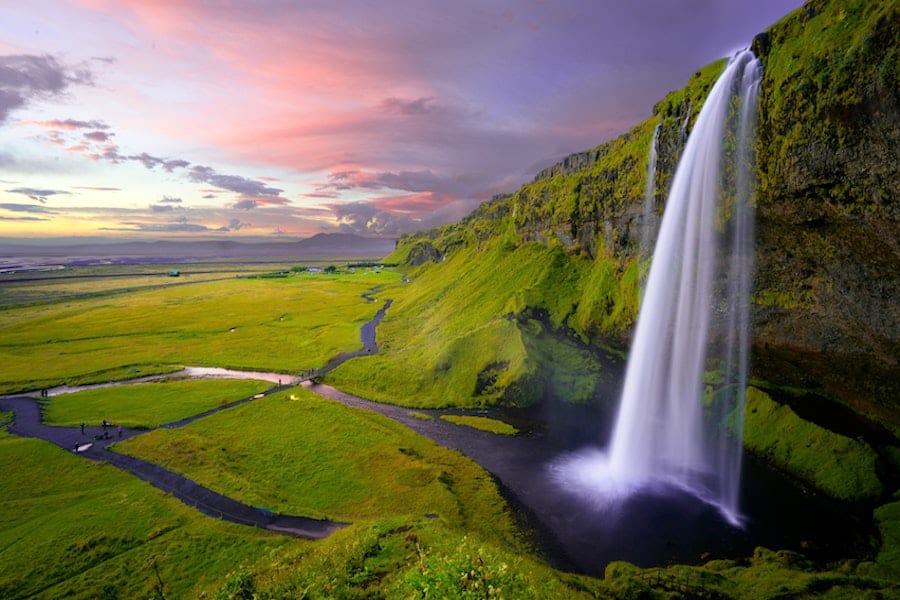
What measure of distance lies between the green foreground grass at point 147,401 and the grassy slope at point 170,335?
1139cm

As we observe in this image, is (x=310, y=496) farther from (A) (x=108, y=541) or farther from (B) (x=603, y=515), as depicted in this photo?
(B) (x=603, y=515)

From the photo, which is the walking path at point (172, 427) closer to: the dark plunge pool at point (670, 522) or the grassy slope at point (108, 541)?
the grassy slope at point (108, 541)

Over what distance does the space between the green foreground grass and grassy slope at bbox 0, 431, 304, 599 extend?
16.0 m

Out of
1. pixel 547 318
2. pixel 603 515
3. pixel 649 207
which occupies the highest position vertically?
pixel 649 207

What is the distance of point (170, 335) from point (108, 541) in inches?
3813

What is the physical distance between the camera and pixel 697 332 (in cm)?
4859

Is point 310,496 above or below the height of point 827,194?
below

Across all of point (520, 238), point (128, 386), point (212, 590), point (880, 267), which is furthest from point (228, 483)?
point (520, 238)

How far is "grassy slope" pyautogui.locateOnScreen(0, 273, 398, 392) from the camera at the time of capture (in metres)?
86.4

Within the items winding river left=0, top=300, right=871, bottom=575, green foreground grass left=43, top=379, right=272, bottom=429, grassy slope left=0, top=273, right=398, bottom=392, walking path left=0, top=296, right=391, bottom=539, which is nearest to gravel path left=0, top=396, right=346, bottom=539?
walking path left=0, top=296, right=391, bottom=539

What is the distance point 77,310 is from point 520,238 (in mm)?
163717

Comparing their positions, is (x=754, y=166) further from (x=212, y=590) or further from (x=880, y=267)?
(x=212, y=590)

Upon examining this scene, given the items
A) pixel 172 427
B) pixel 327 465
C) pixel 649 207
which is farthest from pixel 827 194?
pixel 172 427

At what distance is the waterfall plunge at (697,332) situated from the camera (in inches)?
1576
